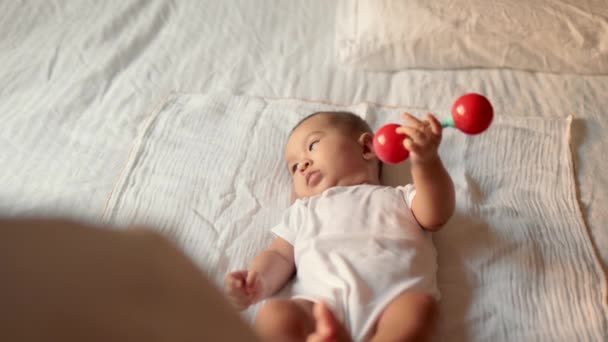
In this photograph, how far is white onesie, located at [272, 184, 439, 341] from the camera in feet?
2.64

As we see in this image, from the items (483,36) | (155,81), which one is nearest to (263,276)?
(155,81)

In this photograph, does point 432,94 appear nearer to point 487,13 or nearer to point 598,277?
point 487,13

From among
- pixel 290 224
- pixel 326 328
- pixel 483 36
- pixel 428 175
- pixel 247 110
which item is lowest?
pixel 326 328

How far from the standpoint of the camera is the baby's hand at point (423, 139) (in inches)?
30.5

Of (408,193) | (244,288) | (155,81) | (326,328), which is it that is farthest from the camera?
(155,81)

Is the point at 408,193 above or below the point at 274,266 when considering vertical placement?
above

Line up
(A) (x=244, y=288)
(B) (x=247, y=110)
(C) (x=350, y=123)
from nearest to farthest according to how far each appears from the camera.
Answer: (A) (x=244, y=288), (C) (x=350, y=123), (B) (x=247, y=110)

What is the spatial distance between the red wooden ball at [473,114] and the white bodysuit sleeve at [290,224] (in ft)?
1.10

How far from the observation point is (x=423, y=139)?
775 mm

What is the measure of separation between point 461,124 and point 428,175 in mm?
96

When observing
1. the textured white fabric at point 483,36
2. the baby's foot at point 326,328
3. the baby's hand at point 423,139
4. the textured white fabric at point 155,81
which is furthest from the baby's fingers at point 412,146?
the textured white fabric at point 483,36

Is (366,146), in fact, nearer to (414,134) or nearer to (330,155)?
(330,155)

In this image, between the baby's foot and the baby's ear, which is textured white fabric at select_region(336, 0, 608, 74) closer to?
the baby's ear

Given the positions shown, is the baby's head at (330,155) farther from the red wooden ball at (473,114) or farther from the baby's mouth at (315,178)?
the red wooden ball at (473,114)
